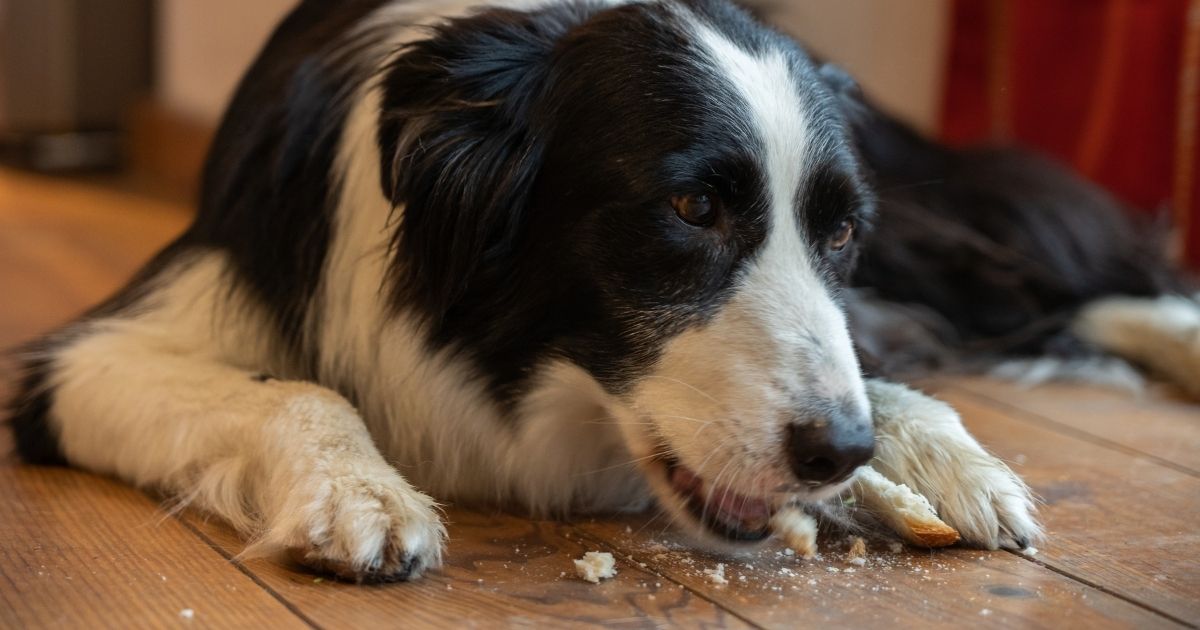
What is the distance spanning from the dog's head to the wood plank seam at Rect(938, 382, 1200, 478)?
74 cm

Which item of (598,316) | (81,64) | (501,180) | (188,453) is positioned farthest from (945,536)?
(81,64)

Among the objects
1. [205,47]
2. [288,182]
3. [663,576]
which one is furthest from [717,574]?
[205,47]

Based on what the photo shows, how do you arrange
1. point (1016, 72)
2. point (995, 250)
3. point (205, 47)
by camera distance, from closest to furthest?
point (995, 250) → point (1016, 72) → point (205, 47)

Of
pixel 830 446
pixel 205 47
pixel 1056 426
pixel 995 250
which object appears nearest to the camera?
pixel 830 446

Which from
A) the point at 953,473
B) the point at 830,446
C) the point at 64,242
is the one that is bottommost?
the point at 64,242

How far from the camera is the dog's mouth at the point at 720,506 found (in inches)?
67.6

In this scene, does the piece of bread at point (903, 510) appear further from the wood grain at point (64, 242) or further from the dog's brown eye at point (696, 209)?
the wood grain at point (64, 242)

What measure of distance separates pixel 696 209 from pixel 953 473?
52 centimetres

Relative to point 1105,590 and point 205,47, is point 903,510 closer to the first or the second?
point 1105,590

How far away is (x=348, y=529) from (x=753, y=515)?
50 centimetres

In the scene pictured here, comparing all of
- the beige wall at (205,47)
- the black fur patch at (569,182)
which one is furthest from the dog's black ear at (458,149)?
the beige wall at (205,47)

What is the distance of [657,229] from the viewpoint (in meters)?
1.74

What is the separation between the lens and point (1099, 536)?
1.88 meters

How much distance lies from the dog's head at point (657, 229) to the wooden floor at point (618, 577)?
13cm
